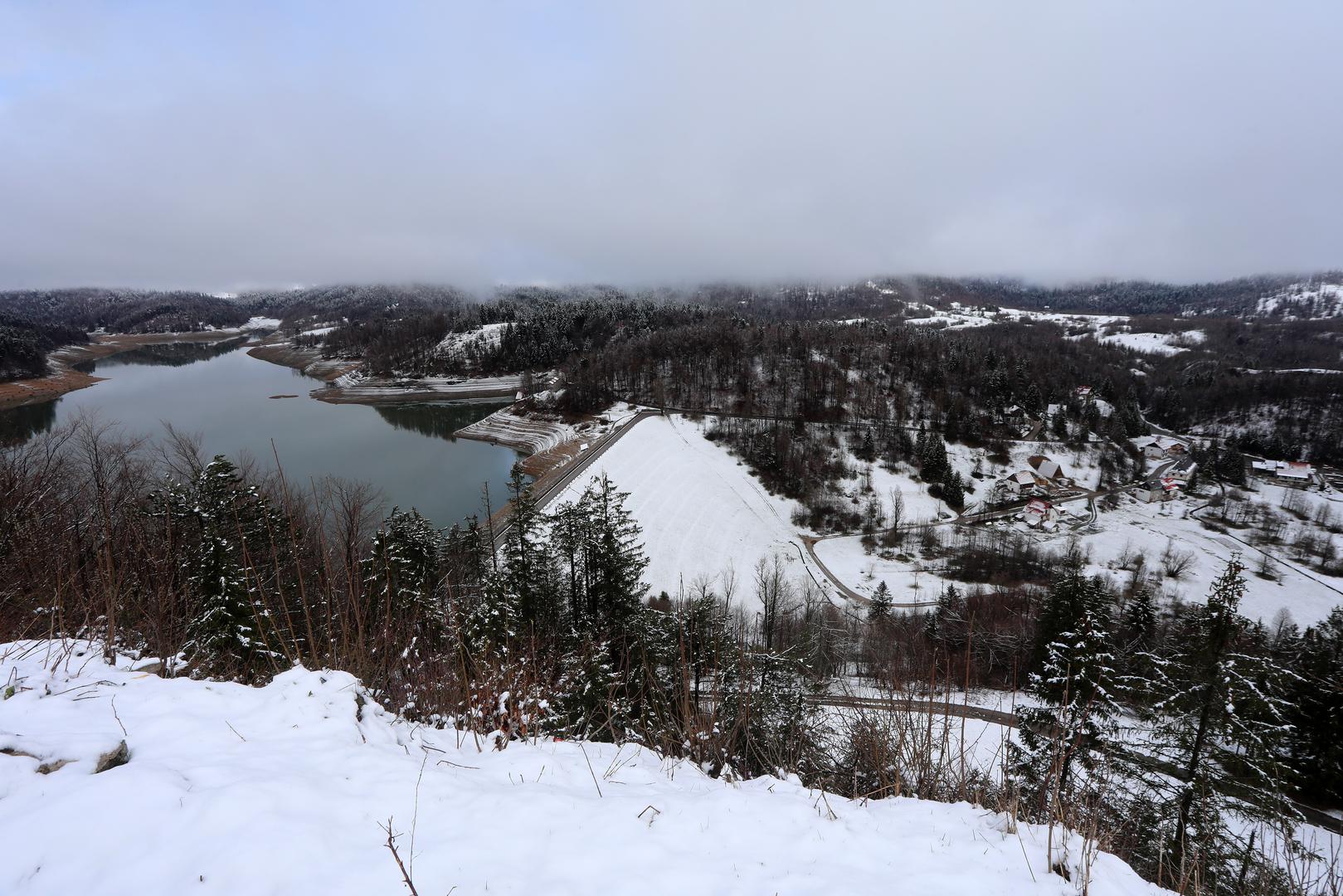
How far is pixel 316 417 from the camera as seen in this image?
191 feet

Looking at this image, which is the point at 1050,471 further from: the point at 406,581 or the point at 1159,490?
the point at 406,581

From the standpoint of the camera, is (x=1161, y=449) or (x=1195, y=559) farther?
(x=1161, y=449)

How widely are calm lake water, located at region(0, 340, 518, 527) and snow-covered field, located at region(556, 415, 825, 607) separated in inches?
430

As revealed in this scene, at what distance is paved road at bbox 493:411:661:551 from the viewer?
31.3 metres

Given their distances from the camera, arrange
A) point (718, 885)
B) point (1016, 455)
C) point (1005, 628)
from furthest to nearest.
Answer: point (1016, 455)
point (1005, 628)
point (718, 885)

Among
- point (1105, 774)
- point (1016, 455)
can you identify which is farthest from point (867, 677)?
point (1016, 455)

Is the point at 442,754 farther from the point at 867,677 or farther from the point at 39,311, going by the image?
the point at 39,311

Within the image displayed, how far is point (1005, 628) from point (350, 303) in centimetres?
21792

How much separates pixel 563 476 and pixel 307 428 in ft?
105

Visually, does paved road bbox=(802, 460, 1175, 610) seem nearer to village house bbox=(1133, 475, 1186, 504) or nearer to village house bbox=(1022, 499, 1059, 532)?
village house bbox=(1133, 475, 1186, 504)

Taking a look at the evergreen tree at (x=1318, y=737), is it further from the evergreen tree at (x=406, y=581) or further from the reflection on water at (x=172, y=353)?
the reflection on water at (x=172, y=353)

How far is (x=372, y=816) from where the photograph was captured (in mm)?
2906

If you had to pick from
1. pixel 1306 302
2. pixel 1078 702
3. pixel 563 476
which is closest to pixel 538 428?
pixel 563 476

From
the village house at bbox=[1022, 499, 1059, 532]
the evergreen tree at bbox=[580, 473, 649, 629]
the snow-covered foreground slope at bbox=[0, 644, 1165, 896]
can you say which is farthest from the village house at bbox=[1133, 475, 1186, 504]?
the snow-covered foreground slope at bbox=[0, 644, 1165, 896]
